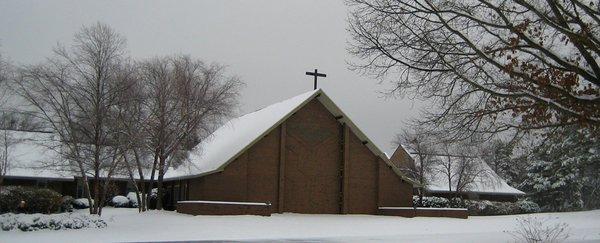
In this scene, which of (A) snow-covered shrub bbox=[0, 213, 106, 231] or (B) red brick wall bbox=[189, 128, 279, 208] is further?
(B) red brick wall bbox=[189, 128, 279, 208]

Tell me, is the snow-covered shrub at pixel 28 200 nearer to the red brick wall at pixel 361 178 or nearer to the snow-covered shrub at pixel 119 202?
the snow-covered shrub at pixel 119 202

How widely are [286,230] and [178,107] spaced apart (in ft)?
41.7

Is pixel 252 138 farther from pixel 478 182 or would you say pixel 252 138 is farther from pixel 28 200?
pixel 478 182

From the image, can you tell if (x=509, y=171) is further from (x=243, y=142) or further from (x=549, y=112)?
(x=549, y=112)

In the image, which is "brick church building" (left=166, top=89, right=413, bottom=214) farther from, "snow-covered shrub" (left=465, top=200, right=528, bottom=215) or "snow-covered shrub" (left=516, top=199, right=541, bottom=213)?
"snow-covered shrub" (left=516, top=199, right=541, bottom=213)

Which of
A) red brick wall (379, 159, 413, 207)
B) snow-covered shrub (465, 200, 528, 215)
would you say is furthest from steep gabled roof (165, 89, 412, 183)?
snow-covered shrub (465, 200, 528, 215)

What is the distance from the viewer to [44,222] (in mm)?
22797

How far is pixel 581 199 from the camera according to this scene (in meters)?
52.6

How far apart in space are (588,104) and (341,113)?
22.7 m

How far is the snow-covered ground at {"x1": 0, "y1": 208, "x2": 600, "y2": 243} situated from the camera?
21156 millimetres

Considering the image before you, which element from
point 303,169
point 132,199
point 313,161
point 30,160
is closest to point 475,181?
point 313,161

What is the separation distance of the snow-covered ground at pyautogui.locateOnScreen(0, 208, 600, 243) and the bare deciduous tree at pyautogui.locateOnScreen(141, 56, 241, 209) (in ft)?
16.1

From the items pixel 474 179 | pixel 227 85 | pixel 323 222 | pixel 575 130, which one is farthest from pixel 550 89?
pixel 474 179

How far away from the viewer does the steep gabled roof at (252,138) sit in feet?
112
